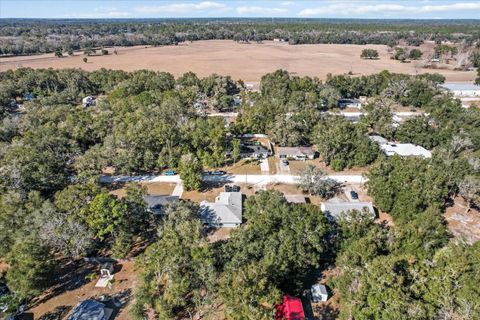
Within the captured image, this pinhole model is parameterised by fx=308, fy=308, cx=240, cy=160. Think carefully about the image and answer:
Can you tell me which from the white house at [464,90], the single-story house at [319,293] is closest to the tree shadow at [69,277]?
the single-story house at [319,293]

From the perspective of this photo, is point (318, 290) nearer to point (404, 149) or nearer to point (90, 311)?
point (90, 311)

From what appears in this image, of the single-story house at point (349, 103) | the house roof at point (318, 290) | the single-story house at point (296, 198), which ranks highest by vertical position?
the single-story house at point (349, 103)

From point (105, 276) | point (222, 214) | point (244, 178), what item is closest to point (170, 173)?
point (244, 178)

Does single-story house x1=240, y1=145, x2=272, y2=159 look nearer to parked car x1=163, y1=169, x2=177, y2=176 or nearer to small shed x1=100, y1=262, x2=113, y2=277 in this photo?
parked car x1=163, y1=169, x2=177, y2=176

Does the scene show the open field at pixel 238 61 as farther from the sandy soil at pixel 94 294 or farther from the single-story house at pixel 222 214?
the sandy soil at pixel 94 294

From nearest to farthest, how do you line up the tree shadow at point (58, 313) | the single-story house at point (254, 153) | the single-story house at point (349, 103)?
the tree shadow at point (58, 313), the single-story house at point (254, 153), the single-story house at point (349, 103)

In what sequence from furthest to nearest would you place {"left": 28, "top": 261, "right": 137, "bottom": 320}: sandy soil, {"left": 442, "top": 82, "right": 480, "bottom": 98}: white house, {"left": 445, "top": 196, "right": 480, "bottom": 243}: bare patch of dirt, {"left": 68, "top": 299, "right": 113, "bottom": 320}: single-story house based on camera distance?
1. {"left": 442, "top": 82, "right": 480, "bottom": 98}: white house
2. {"left": 445, "top": 196, "right": 480, "bottom": 243}: bare patch of dirt
3. {"left": 28, "top": 261, "right": 137, "bottom": 320}: sandy soil
4. {"left": 68, "top": 299, "right": 113, "bottom": 320}: single-story house

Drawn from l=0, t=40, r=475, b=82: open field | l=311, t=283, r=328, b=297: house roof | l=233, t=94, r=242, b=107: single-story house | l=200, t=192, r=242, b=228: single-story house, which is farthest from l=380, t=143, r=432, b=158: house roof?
l=0, t=40, r=475, b=82: open field
